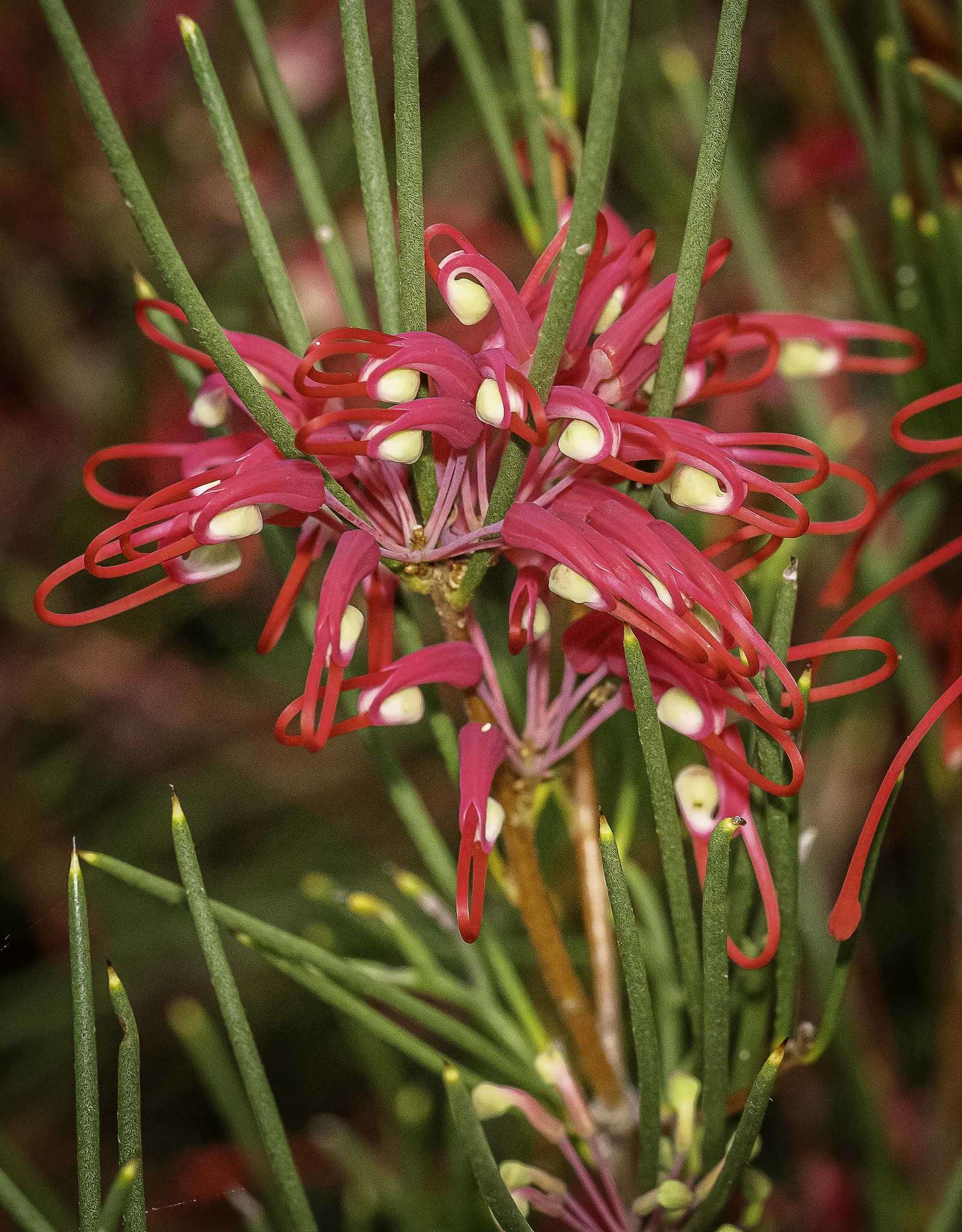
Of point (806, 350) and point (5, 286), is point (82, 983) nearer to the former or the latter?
point (806, 350)

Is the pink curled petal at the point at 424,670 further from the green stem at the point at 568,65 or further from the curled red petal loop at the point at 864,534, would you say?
the green stem at the point at 568,65

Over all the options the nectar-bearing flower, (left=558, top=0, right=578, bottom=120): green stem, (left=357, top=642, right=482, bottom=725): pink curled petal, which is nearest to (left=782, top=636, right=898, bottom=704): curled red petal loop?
the nectar-bearing flower

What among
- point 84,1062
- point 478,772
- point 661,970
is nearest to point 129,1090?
point 84,1062

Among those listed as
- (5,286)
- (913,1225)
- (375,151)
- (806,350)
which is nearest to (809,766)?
(913,1225)

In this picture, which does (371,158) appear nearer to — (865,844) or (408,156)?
(408,156)

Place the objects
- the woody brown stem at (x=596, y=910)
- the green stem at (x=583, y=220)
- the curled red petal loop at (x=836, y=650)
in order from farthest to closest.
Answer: the woody brown stem at (x=596, y=910) → the curled red petal loop at (x=836, y=650) → the green stem at (x=583, y=220)

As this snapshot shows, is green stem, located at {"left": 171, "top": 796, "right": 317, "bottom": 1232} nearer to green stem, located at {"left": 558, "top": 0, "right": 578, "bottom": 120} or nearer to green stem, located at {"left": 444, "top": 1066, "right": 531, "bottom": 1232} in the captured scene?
green stem, located at {"left": 444, "top": 1066, "right": 531, "bottom": 1232}

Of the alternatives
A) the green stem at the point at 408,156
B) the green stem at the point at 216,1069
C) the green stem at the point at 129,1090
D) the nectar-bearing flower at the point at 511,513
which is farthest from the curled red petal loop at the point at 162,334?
the green stem at the point at 216,1069
